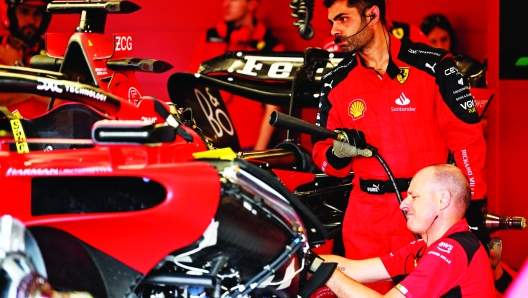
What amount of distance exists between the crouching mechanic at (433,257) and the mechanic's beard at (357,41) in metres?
0.76

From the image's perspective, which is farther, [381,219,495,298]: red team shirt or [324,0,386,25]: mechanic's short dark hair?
[324,0,386,25]: mechanic's short dark hair

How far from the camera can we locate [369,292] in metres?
2.96

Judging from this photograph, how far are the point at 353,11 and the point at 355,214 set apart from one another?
867 millimetres

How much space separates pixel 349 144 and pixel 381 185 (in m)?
0.26

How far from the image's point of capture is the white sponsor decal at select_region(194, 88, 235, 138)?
4.66m

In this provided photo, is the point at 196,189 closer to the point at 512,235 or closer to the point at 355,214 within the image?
the point at 355,214

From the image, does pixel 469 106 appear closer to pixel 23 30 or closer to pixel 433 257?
pixel 433 257

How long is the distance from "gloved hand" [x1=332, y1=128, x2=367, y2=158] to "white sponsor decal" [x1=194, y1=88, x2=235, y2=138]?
1.24 m

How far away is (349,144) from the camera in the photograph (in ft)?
11.4

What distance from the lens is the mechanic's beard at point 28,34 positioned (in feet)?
19.7

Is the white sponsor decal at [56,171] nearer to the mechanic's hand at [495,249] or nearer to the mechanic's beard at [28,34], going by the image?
the mechanic's hand at [495,249]

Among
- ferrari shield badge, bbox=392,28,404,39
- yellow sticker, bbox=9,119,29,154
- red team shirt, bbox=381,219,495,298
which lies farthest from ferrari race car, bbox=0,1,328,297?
ferrari shield badge, bbox=392,28,404,39

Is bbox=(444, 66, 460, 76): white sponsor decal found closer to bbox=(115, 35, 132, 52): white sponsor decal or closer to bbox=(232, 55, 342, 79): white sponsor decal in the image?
bbox=(232, 55, 342, 79): white sponsor decal

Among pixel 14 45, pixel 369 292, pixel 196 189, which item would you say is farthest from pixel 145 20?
pixel 196 189
